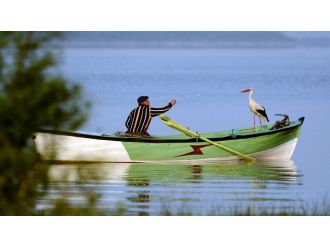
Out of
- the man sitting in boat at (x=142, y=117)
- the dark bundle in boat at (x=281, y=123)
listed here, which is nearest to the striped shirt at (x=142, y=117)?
the man sitting in boat at (x=142, y=117)

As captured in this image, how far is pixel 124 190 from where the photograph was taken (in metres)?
13.3

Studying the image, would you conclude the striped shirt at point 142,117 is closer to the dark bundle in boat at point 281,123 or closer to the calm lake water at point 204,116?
the calm lake water at point 204,116

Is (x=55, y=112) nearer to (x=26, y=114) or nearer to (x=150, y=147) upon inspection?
(x=26, y=114)

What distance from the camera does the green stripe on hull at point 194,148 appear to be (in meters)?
14.7

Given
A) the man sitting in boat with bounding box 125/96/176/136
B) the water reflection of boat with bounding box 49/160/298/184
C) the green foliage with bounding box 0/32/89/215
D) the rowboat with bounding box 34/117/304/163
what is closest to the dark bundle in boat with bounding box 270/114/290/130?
the rowboat with bounding box 34/117/304/163

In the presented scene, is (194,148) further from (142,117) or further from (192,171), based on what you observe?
(142,117)

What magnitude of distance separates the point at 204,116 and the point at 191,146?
11.4ft

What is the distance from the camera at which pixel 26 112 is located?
336 inches

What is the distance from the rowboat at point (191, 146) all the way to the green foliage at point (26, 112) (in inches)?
203

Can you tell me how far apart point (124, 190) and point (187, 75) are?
13.1 meters

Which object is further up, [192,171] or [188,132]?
[188,132]

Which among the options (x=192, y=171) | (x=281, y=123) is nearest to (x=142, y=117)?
(x=192, y=171)

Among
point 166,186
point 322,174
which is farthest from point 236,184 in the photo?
point 322,174

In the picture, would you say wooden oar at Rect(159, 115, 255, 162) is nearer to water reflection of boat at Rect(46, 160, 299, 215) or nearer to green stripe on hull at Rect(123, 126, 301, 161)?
green stripe on hull at Rect(123, 126, 301, 161)
